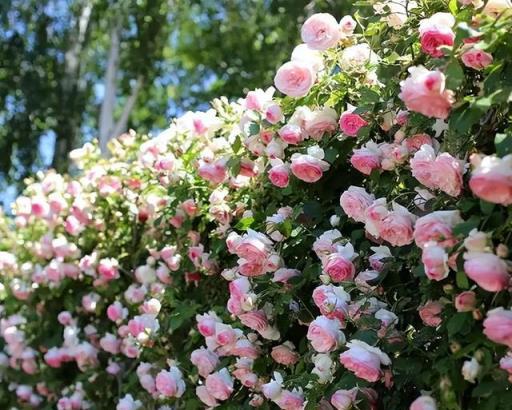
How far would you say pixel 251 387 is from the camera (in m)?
2.33

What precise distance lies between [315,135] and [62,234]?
1.91m

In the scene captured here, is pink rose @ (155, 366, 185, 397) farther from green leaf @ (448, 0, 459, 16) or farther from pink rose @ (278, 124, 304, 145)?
green leaf @ (448, 0, 459, 16)

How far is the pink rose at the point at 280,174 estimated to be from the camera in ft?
7.25

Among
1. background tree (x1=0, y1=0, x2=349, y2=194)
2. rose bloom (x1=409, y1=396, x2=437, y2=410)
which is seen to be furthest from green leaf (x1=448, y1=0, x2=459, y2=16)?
background tree (x1=0, y1=0, x2=349, y2=194)

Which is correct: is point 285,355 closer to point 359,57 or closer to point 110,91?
point 359,57

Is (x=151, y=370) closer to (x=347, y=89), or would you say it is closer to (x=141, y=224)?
(x=141, y=224)

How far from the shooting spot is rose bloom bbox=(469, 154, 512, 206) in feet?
4.48

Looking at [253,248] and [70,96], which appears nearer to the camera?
[253,248]

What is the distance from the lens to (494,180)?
137 cm

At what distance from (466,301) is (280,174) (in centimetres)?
79

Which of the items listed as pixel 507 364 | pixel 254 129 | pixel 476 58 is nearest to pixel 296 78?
pixel 254 129

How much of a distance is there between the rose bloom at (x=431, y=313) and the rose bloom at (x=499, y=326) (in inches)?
10.8

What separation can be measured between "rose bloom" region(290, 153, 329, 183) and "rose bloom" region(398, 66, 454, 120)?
0.53 meters

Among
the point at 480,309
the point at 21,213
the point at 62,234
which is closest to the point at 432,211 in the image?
the point at 480,309
